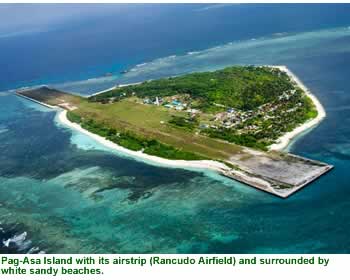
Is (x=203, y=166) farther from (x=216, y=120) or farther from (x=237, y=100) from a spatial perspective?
(x=237, y=100)

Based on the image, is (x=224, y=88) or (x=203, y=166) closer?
(x=203, y=166)

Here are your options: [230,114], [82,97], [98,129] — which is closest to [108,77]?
[82,97]

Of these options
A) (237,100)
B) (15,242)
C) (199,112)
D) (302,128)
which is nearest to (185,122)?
(199,112)

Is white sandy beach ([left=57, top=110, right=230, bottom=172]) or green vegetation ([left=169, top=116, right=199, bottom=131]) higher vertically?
green vegetation ([left=169, top=116, right=199, bottom=131])

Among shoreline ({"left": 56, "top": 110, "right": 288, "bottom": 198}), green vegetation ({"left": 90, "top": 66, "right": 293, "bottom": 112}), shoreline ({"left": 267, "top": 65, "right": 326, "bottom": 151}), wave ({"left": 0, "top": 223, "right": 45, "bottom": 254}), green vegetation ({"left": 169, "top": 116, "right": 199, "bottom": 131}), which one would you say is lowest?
wave ({"left": 0, "top": 223, "right": 45, "bottom": 254})

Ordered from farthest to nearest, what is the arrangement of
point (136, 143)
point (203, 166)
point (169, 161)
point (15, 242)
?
point (136, 143), point (169, 161), point (203, 166), point (15, 242)

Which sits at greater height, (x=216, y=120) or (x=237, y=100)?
(x=237, y=100)

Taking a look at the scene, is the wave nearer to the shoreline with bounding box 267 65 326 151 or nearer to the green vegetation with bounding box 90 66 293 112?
the shoreline with bounding box 267 65 326 151

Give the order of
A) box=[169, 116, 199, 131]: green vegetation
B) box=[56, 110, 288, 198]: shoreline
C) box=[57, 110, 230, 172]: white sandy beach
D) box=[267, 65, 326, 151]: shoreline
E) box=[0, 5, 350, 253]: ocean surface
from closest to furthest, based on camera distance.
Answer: box=[0, 5, 350, 253]: ocean surface, box=[56, 110, 288, 198]: shoreline, box=[57, 110, 230, 172]: white sandy beach, box=[267, 65, 326, 151]: shoreline, box=[169, 116, 199, 131]: green vegetation

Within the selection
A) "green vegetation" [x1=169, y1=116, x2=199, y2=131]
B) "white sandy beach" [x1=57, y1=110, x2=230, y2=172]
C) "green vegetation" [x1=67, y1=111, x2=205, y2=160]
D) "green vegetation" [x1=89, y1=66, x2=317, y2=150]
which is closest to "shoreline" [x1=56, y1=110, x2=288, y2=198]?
"white sandy beach" [x1=57, y1=110, x2=230, y2=172]
